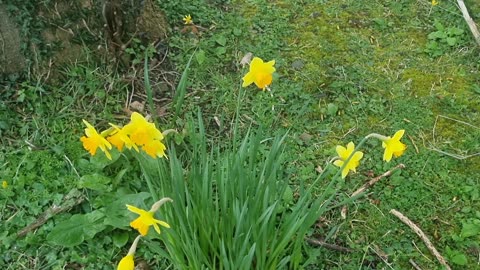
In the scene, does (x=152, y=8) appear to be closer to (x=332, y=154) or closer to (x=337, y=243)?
(x=332, y=154)

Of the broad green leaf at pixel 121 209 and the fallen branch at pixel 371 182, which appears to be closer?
the broad green leaf at pixel 121 209

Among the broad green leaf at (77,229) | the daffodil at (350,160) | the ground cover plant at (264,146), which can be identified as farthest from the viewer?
the broad green leaf at (77,229)

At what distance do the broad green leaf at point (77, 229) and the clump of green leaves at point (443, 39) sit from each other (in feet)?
6.38

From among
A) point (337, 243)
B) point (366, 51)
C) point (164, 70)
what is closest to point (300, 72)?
point (366, 51)

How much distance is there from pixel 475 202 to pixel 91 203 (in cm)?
154

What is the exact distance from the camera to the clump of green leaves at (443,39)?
316 centimetres

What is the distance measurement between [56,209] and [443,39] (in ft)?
7.16

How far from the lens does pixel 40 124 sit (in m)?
2.55

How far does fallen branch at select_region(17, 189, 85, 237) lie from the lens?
7.26 feet

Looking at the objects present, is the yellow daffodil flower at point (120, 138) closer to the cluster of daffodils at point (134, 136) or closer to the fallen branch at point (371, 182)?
the cluster of daffodils at point (134, 136)

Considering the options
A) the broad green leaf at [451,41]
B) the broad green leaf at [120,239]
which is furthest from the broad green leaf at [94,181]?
the broad green leaf at [451,41]

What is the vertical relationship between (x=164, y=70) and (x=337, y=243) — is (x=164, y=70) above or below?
above

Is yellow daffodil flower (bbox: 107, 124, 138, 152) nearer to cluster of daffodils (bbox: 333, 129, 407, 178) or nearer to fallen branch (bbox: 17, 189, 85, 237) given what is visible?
cluster of daffodils (bbox: 333, 129, 407, 178)

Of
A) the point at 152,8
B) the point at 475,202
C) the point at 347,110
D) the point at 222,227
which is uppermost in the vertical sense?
the point at 152,8
